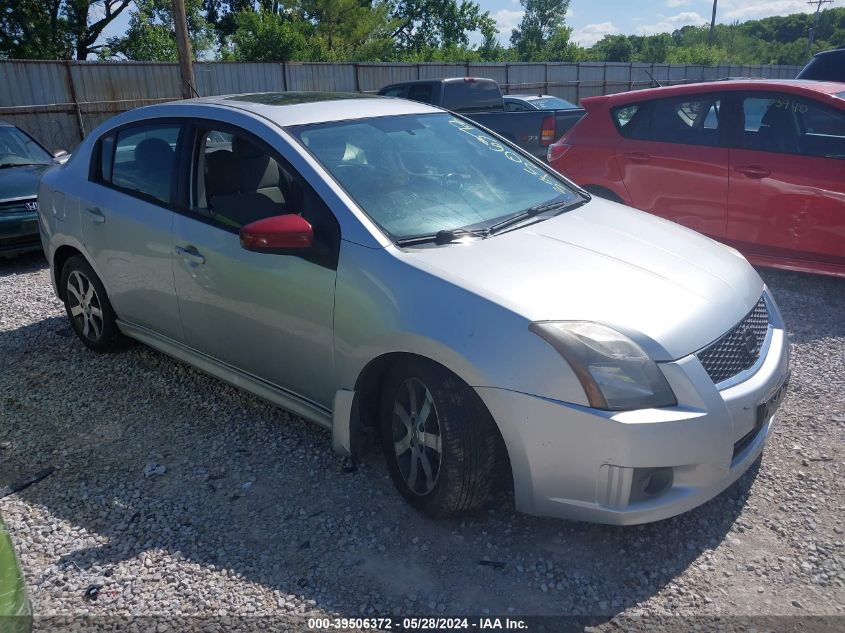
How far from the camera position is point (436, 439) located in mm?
2850

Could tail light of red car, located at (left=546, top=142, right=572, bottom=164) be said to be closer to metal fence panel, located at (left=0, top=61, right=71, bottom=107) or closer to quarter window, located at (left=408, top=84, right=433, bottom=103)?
quarter window, located at (left=408, top=84, right=433, bottom=103)

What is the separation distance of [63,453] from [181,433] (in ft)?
1.93

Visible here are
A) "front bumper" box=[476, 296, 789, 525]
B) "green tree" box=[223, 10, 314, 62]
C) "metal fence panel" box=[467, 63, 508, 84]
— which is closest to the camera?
"front bumper" box=[476, 296, 789, 525]

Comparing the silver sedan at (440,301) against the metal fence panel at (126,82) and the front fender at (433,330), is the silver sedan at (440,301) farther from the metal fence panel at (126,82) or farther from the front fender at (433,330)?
the metal fence panel at (126,82)

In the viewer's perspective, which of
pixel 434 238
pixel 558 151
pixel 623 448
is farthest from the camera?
pixel 558 151

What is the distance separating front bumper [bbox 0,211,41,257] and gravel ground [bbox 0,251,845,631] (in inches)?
145

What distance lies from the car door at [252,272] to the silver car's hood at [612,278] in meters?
0.53

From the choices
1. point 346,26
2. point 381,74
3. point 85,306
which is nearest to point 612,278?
point 85,306

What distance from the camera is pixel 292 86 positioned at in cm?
1895

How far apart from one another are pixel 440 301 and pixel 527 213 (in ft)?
3.33

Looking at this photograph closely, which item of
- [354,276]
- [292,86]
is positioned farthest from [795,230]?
[292,86]

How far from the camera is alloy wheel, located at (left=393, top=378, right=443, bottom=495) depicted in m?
2.88

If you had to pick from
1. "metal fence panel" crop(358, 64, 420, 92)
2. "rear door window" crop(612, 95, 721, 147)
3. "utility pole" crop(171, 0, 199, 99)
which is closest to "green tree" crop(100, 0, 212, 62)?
"metal fence panel" crop(358, 64, 420, 92)

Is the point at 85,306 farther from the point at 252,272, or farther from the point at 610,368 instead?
the point at 610,368
